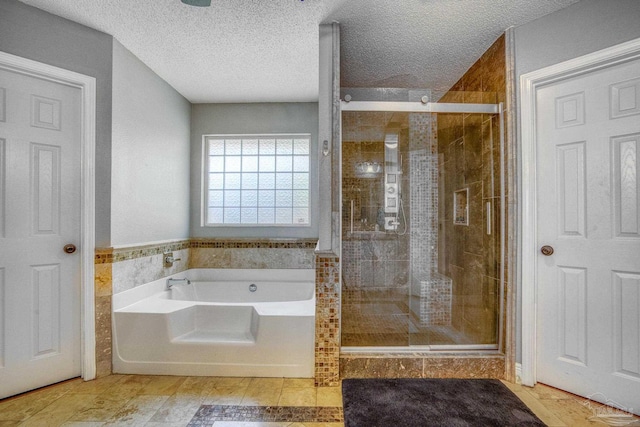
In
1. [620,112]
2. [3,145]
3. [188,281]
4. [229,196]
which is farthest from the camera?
[229,196]

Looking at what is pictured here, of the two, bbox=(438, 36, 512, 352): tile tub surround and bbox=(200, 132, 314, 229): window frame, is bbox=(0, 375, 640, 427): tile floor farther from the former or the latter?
bbox=(200, 132, 314, 229): window frame

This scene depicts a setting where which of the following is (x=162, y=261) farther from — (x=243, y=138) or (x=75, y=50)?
(x=75, y=50)

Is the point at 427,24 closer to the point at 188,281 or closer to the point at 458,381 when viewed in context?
the point at 458,381

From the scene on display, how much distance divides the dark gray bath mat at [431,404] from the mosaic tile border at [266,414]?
0.10 metres

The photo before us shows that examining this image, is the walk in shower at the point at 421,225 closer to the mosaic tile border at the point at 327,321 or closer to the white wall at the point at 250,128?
the mosaic tile border at the point at 327,321

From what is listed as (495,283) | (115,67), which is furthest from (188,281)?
(495,283)

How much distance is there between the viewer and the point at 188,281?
115 inches

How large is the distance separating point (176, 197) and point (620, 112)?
136 inches

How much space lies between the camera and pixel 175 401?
1.77 m

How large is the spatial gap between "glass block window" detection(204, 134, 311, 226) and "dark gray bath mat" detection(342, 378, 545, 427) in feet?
6.29

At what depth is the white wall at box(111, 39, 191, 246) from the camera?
7.29 feet

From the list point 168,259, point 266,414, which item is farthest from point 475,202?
point 168,259

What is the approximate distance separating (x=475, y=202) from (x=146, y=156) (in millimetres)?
2738

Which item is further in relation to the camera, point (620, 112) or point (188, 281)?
point (188, 281)
